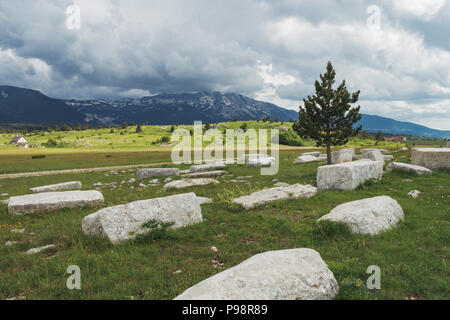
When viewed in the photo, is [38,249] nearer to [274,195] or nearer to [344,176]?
[274,195]

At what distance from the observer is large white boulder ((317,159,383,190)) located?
1464 cm

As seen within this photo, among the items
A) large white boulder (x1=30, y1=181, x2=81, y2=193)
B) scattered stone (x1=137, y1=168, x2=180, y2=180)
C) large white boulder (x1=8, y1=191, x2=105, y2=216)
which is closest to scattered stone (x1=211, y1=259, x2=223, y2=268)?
large white boulder (x1=8, y1=191, x2=105, y2=216)

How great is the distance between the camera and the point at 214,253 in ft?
22.9

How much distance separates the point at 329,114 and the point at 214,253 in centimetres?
2299

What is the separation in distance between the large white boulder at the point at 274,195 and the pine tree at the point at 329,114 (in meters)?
14.0

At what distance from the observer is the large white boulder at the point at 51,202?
11258 millimetres

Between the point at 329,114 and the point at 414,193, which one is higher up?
the point at 329,114

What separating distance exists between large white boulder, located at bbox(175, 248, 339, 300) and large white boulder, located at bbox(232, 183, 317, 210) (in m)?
6.46

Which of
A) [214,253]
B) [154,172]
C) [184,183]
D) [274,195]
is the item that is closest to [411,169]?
[274,195]

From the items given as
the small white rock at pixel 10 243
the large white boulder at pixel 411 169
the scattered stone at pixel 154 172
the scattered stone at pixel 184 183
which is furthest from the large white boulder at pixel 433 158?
the small white rock at pixel 10 243

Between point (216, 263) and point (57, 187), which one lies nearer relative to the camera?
point (216, 263)

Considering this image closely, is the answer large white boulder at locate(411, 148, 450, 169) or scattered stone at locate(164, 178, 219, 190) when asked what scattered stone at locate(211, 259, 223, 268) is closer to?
scattered stone at locate(164, 178, 219, 190)

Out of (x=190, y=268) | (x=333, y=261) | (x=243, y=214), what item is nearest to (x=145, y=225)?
(x=190, y=268)
